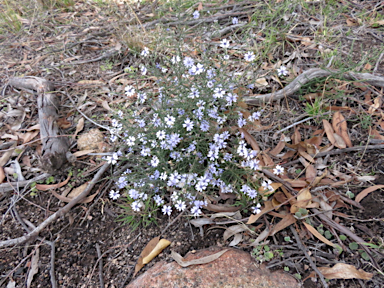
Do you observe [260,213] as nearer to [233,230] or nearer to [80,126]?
[233,230]

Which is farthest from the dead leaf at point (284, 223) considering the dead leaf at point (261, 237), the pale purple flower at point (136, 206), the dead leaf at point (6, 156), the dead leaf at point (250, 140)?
the dead leaf at point (6, 156)

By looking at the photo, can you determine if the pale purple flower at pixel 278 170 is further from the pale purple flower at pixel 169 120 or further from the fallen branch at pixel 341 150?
the pale purple flower at pixel 169 120

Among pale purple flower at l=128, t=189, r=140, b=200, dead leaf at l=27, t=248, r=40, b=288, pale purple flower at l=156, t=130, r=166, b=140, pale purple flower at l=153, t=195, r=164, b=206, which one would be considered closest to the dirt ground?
dead leaf at l=27, t=248, r=40, b=288

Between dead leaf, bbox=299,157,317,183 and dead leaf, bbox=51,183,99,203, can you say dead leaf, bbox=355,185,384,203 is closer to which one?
dead leaf, bbox=299,157,317,183

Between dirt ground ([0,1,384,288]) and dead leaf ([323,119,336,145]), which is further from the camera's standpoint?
dead leaf ([323,119,336,145])

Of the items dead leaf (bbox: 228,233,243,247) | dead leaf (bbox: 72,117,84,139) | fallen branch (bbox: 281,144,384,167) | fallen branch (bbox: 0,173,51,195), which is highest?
dead leaf (bbox: 72,117,84,139)

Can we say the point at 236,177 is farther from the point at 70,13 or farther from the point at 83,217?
the point at 70,13

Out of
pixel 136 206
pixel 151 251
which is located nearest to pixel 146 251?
pixel 151 251
